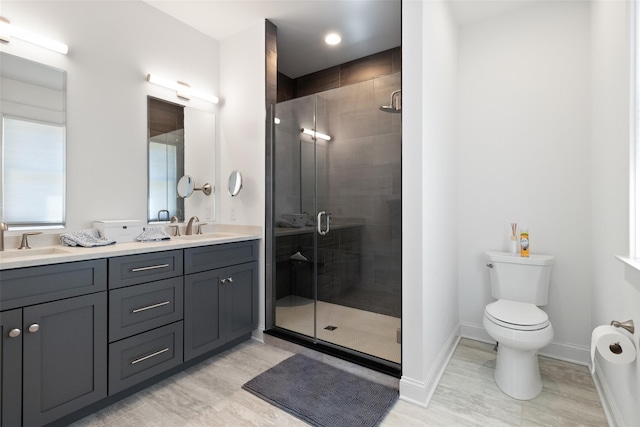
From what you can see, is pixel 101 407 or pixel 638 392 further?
pixel 101 407

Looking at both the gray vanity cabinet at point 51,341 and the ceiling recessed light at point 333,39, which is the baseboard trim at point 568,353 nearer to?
the gray vanity cabinet at point 51,341

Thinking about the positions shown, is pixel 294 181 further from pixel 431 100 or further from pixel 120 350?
pixel 120 350

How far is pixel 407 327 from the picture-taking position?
1792 millimetres

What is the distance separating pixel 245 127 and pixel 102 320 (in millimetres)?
1837

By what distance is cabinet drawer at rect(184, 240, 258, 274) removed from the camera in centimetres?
210

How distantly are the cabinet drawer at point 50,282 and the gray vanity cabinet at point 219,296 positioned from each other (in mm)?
544

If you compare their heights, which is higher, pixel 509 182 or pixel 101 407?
pixel 509 182

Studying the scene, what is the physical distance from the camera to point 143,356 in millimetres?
1832

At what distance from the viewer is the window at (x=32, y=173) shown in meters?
1.75

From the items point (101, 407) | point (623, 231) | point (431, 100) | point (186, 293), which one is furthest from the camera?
point (186, 293)

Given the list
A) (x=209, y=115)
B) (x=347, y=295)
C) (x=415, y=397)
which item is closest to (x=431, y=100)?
(x=347, y=295)

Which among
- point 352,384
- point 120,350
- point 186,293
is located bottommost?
point 352,384

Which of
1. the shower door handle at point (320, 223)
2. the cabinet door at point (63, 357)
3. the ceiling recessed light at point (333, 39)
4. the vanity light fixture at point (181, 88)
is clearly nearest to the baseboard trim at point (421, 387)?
the shower door handle at point (320, 223)

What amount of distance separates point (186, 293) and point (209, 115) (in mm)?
1690
